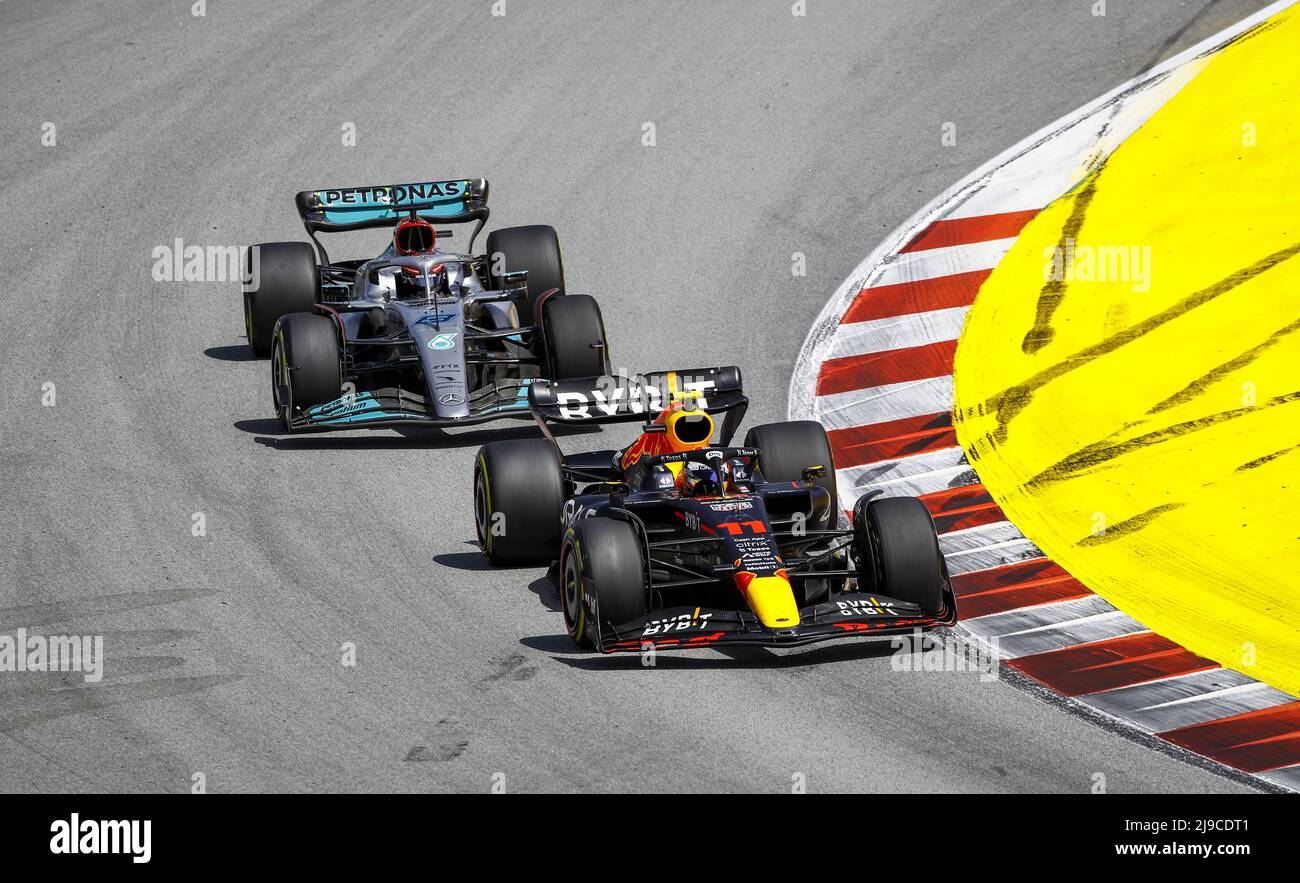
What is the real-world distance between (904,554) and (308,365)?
647 centimetres

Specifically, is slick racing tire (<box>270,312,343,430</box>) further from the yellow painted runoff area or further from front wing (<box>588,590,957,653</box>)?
front wing (<box>588,590,957,653</box>)

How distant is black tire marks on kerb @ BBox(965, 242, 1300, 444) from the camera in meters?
15.5

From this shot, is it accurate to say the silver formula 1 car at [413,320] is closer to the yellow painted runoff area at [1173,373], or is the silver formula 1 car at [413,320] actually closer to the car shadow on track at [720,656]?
the yellow painted runoff area at [1173,373]

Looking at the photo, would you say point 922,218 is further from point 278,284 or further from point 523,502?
point 523,502

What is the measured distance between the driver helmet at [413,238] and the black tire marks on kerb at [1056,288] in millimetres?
5602

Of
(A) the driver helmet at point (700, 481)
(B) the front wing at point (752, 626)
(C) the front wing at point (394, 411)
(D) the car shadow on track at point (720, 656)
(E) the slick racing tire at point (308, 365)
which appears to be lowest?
(D) the car shadow on track at point (720, 656)

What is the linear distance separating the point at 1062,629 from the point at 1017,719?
1599 mm

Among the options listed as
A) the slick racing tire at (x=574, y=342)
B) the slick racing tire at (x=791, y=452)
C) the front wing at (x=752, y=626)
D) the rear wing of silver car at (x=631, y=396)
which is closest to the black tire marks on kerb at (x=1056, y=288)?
the slick racing tire at (x=574, y=342)

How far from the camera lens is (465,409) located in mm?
15391

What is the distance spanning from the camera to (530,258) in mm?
17875

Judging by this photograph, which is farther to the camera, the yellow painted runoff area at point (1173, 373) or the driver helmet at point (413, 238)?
the driver helmet at point (413, 238)

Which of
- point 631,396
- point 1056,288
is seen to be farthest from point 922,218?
point 631,396

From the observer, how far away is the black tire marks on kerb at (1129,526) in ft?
42.9
